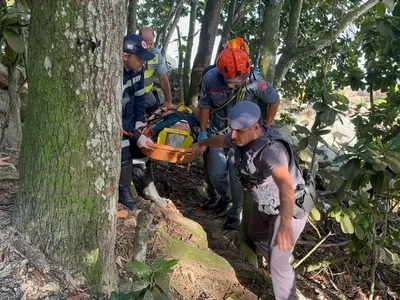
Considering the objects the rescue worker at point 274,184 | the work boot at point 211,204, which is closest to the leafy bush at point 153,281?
the rescue worker at point 274,184

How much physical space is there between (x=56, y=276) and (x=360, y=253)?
2983mm

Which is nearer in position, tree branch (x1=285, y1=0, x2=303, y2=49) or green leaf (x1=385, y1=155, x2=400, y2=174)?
green leaf (x1=385, y1=155, x2=400, y2=174)

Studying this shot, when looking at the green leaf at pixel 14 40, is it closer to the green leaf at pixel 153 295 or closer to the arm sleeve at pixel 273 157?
the arm sleeve at pixel 273 157

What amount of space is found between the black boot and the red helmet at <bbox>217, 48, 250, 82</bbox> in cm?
128

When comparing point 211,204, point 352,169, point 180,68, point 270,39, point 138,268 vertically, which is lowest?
point 211,204

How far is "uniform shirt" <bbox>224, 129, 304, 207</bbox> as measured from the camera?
3334 millimetres

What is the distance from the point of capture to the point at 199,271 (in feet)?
12.3

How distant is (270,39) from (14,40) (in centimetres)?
239

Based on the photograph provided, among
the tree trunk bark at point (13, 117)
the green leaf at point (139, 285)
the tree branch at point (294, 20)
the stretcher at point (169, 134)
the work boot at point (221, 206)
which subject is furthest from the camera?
the tree branch at point (294, 20)

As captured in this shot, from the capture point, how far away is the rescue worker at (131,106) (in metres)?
4.20

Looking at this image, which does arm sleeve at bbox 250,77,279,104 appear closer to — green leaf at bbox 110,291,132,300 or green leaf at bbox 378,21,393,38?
green leaf at bbox 378,21,393,38

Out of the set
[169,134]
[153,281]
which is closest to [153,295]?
[153,281]

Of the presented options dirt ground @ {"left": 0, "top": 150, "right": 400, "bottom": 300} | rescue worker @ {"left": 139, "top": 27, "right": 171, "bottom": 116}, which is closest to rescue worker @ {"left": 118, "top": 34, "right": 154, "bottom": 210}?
dirt ground @ {"left": 0, "top": 150, "right": 400, "bottom": 300}

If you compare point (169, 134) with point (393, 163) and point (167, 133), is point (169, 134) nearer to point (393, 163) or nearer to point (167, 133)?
point (167, 133)
